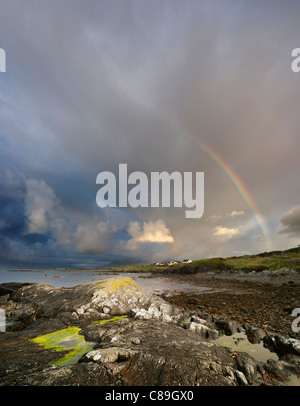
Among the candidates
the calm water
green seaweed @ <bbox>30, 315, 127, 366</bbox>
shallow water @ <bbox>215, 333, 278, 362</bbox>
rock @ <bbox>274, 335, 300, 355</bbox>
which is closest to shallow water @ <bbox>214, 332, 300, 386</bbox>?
shallow water @ <bbox>215, 333, 278, 362</bbox>

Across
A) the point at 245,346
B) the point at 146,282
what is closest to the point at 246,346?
the point at 245,346

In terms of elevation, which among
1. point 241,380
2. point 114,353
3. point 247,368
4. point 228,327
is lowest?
point 228,327

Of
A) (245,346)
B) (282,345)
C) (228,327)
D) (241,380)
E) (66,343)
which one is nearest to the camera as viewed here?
(241,380)

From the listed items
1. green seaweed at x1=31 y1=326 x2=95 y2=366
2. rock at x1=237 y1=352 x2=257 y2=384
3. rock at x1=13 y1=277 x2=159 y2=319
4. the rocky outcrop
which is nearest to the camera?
the rocky outcrop

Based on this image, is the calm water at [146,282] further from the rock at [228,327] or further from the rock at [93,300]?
the rock at [228,327]

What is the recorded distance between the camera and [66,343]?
662 cm

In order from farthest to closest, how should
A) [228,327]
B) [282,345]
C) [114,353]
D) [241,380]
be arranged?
[228,327], [282,345], [114,353], [241,380]

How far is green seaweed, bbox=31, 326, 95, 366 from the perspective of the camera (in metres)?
5.53

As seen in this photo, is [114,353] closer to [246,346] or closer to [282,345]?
[246,346]

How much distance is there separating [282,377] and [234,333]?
177 inches

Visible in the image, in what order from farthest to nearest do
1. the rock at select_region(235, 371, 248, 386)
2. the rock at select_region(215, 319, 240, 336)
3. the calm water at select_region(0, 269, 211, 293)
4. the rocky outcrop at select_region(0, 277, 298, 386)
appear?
1. the calm water at select_region(0, 269, 211, 293)
2. the rock at select_region(215, 319, 240, 336)
3. the rock at select_region(235, 371, 248, 386)
4. the rocky outcrop at select_region(0, 277, 298, 386)

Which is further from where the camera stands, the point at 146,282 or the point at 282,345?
the point at 146,282

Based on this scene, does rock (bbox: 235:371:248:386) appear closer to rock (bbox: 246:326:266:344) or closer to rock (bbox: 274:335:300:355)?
rock (bbox: 274:335:300:355)
